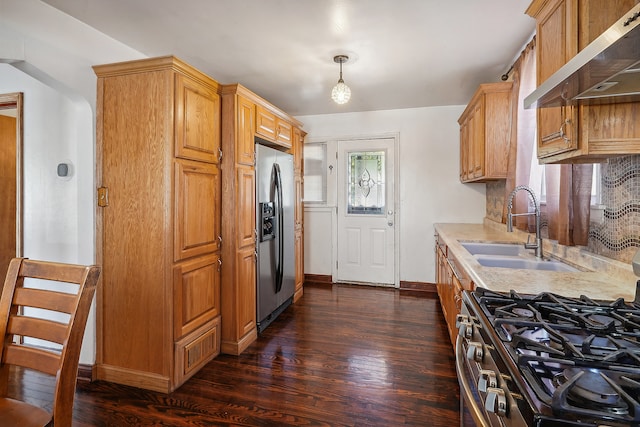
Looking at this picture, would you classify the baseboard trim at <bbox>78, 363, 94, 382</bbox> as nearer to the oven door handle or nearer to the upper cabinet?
the oven door handle

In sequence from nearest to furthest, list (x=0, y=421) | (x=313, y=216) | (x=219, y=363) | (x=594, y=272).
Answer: (x=0, y=421), (x=594, y=272), (x=219, y=363), (x=313, y=216)

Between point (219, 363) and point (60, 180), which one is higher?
point (60, 180)

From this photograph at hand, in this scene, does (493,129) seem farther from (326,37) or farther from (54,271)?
(54,271)

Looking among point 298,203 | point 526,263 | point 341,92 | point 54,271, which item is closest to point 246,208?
point 341,92

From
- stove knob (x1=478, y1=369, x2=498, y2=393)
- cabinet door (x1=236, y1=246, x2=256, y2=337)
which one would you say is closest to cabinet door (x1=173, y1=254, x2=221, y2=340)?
cabinet door (x1=236, y1=246, x2=256, y2=337)

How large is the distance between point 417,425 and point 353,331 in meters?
1.29

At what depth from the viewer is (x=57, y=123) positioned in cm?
231

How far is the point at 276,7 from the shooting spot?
2092 millimetres

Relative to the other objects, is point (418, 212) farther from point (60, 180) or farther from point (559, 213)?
point (60, 180)

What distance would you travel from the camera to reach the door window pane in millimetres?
4629

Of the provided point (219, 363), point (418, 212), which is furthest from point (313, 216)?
point (219, 363)

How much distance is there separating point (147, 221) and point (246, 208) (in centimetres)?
80

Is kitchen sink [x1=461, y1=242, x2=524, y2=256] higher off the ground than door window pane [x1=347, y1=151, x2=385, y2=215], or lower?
lower

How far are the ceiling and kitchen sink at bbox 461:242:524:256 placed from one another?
161cm
